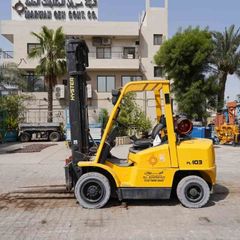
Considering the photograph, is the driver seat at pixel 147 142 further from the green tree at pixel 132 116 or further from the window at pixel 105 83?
the window at pixel 105 83

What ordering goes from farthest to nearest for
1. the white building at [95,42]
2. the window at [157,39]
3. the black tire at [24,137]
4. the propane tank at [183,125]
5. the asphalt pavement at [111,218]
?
1. the window at [157,39]
2. the white building at [95,42]
3. the black tire at [24,137]
4. the propane tank at [183,125]
5. the asphalt pavement at [111,218]

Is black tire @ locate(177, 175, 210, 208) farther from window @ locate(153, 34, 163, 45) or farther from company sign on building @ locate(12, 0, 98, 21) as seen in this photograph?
company sign on building @ locate(12, 0, 98, 21)

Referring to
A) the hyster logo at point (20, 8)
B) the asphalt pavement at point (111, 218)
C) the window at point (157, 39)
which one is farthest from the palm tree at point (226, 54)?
the asphalt pavement at point (111, 218)

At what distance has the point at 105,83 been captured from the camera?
4022 centimetres

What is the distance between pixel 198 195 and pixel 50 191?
3434mm

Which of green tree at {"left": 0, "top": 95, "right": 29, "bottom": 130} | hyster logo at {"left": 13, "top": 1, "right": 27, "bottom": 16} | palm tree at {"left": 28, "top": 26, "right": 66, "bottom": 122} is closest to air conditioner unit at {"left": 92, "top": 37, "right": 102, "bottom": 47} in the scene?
palm tree at {"left": 28, "top": 26, "right": 66, "bottom": 122}

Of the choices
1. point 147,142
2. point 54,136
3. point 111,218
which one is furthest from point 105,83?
point 111,218

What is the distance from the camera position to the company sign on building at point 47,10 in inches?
1656

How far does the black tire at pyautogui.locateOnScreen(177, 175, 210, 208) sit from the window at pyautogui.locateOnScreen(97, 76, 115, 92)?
106 ft

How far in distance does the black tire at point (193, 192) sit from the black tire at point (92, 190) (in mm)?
1375

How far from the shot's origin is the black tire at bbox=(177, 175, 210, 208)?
8031 millimetres

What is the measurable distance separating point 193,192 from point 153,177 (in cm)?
82

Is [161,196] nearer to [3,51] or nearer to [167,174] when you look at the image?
[167,174]

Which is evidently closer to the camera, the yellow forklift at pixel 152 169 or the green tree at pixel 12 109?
the yellow forklift at pixel 152 169
